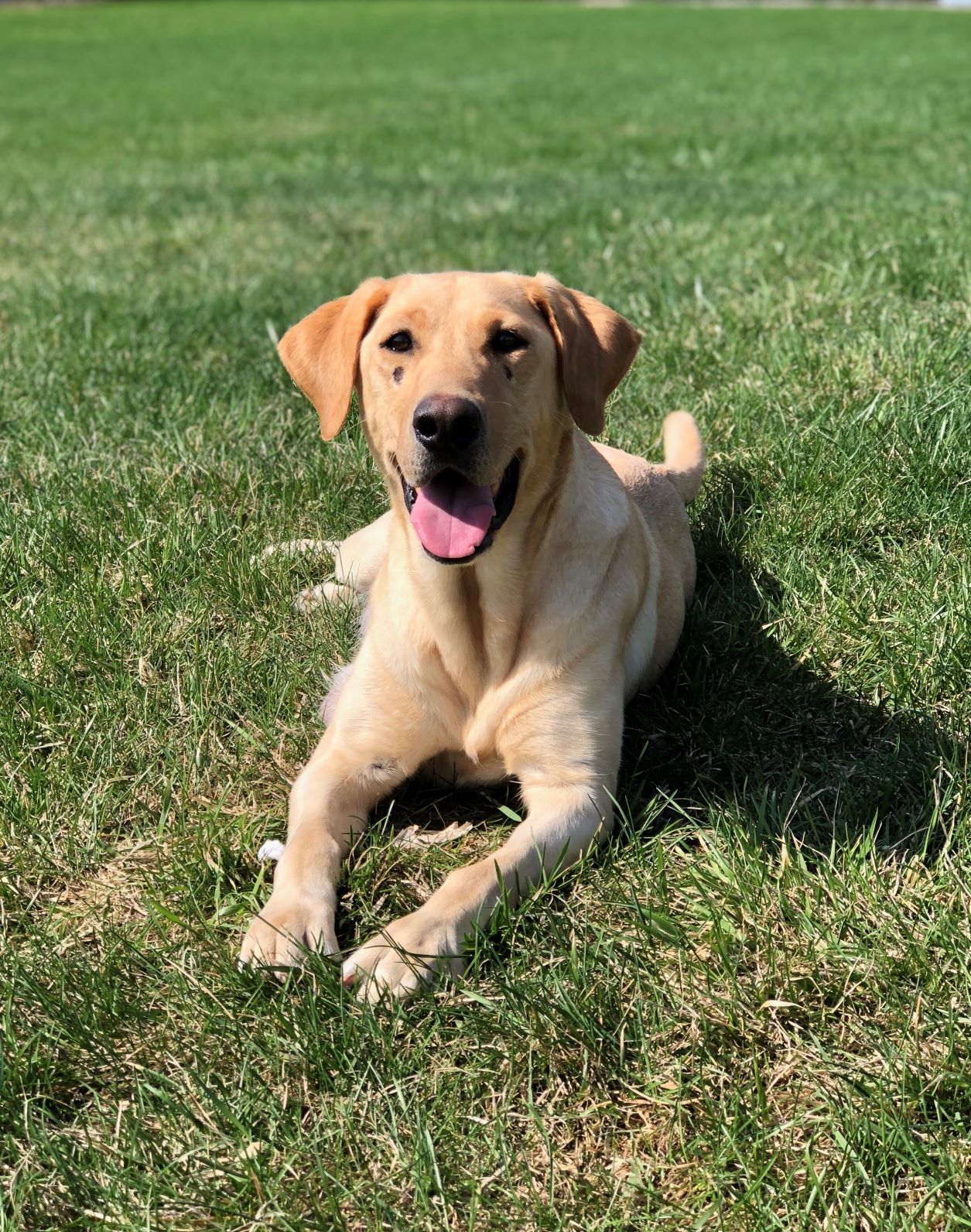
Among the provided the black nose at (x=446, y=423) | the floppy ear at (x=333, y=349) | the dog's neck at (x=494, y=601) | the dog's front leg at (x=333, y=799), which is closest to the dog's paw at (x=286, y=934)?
the dog's front leg at (x=333, y=799)

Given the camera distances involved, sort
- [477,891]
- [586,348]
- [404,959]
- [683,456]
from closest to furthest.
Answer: [404,959] < [477,891] < [586,348] < [683,456]

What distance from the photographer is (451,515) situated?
2.75 meters

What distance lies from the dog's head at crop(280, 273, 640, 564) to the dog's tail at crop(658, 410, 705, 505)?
954 millimetres

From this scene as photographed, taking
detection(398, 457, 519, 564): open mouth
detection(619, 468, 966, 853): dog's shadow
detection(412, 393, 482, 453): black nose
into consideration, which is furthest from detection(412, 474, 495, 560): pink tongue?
detection(619, 468, 966, 853): dog's shadow

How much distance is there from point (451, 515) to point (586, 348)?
0.61 meters

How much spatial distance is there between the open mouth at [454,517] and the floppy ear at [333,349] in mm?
382

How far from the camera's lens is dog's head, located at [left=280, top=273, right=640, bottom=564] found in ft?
8.80

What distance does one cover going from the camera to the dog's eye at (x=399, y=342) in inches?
115

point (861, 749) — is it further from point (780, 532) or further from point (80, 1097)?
point (80, 1097)

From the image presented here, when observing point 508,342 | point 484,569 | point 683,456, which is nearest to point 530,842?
point 484,569

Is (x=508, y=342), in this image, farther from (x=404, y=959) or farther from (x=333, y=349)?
(x=404, y=959)

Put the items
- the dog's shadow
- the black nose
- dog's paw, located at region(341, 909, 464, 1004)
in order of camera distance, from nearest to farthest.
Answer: dog's paw, located at region(341, 909, 464, 1004) → the black nose → the dog's shadow

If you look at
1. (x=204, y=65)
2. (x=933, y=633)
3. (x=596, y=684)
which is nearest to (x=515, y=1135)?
(x=596, y=684)

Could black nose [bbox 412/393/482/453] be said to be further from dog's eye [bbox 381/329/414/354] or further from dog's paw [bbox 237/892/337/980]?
dog's paw [bbox 237/892/337/980]
